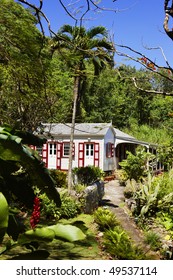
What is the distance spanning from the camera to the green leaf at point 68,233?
1.65 meters

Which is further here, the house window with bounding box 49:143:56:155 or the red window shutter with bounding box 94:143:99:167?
the house window with bounding box 49:143:56:155

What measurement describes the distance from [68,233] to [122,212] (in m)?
12.2

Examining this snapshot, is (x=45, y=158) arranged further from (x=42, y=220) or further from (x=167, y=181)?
(x=42, y=220)

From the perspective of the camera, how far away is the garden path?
405 inches

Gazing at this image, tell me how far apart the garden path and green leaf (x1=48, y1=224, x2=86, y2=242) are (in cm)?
726

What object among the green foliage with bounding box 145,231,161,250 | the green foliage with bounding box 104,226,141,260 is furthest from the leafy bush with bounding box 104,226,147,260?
the green foliage with bounding box 145,231,161,250

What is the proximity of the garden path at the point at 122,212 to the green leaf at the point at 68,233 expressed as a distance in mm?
7257

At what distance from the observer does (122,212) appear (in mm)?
13562

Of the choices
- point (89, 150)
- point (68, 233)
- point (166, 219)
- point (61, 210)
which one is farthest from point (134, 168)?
point (68, 233)

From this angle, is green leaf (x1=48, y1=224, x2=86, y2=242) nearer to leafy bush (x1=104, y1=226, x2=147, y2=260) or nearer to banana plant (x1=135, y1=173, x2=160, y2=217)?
leafy bush (x1=104, y1=226, x2=147, y2=260)

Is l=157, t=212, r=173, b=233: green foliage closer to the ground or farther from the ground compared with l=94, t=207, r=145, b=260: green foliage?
closer to the ground

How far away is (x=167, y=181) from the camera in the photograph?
55.4 ft

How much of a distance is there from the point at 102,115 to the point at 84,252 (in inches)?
1329

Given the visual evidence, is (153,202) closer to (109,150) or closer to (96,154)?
(96,154)
